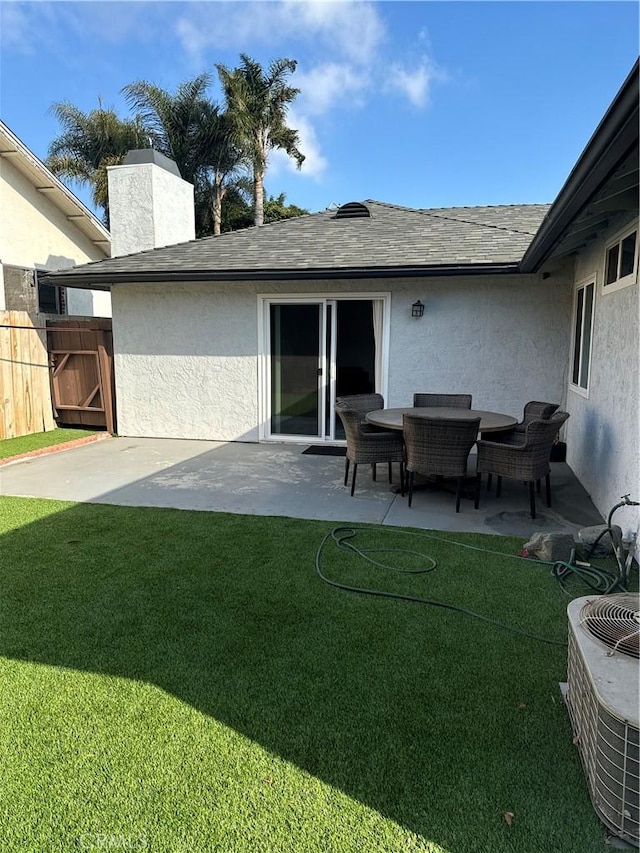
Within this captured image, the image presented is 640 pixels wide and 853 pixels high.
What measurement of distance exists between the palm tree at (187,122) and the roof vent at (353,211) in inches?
631

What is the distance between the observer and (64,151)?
2541 centimetres

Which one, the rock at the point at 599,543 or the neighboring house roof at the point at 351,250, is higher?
the neighboring house roof at the point at 351,250

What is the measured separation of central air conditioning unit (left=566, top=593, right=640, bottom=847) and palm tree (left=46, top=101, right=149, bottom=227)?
27456 millimetres

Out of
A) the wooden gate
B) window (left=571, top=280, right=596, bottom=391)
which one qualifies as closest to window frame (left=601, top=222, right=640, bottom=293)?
window (left=571, top=280, right=596, bottom=391)

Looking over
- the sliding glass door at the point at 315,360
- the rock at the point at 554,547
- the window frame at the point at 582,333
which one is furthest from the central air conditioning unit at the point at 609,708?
the sliding glass door at the point at 315,360

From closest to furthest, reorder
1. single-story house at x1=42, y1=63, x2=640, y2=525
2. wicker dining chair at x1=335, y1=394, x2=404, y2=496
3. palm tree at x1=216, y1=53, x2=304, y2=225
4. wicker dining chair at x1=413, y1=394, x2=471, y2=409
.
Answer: wicker dining chair at x1=335, y1=394, x2=404, y2=496, wicker dining chair at x1=413, y1=394, x2=471, y2=409, single-story house at x1=42, y1=63, x2=640, y2=525, palm tree at x1=216, y1=53, x2=304, y2=225

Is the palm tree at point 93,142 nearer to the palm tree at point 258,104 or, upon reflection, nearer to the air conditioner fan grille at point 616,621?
the palm tree at point 258,104

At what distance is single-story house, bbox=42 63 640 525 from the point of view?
855 centimetres

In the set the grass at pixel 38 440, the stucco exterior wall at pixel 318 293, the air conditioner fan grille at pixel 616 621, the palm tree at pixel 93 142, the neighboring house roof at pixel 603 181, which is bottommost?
the grass at pixel 38 440

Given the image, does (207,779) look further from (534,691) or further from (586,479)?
(586,479)

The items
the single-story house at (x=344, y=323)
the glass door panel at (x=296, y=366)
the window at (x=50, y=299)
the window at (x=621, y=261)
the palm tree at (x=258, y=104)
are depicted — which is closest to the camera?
the window at (x=621, y=261)

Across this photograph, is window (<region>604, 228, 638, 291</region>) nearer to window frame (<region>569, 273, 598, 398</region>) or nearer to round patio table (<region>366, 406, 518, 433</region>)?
window frame (<region>569, 273, 598, 398</region>)

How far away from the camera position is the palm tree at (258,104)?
24203 millimetres

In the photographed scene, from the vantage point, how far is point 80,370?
36.4 feet
